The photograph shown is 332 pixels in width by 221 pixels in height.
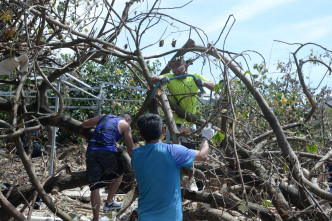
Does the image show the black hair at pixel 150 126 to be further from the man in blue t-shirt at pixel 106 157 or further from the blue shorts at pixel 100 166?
the blue shorts at pixel 100 166

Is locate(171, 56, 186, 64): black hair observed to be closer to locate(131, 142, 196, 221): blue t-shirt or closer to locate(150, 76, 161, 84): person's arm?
locate(150, 76, 161, 84): person's arm

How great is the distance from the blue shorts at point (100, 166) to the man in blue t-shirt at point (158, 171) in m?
1.48

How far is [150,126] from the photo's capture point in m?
3.14

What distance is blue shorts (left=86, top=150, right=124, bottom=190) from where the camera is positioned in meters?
4.64

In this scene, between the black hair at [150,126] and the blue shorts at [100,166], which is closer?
the black hair at [150,126]

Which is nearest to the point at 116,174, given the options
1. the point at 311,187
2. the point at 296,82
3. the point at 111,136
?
the point at 111,136

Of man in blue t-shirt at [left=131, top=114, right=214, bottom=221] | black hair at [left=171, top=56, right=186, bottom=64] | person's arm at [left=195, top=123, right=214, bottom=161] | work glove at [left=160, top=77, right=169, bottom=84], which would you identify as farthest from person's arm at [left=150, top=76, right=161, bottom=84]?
man in blue t-shirt at [left=131, top=114, right=214, bottom=221]

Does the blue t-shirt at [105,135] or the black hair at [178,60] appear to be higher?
the black hair at [178,60]

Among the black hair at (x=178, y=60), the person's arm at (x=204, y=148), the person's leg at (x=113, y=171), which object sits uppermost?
the black hair at (x=178, y=60)

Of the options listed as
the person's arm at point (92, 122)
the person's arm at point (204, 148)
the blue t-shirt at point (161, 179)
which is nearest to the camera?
the blue t-shirt at point (161, 179)

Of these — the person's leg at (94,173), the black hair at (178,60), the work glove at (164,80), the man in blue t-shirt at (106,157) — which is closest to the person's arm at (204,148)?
the work glove at (164,80)

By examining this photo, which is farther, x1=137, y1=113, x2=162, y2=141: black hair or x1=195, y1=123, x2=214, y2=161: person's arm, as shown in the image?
x1=195, y1=123, x2=214, y2=161: person's arm

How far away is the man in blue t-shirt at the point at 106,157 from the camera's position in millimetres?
4652

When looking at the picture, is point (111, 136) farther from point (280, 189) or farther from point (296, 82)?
point (296, 82)
